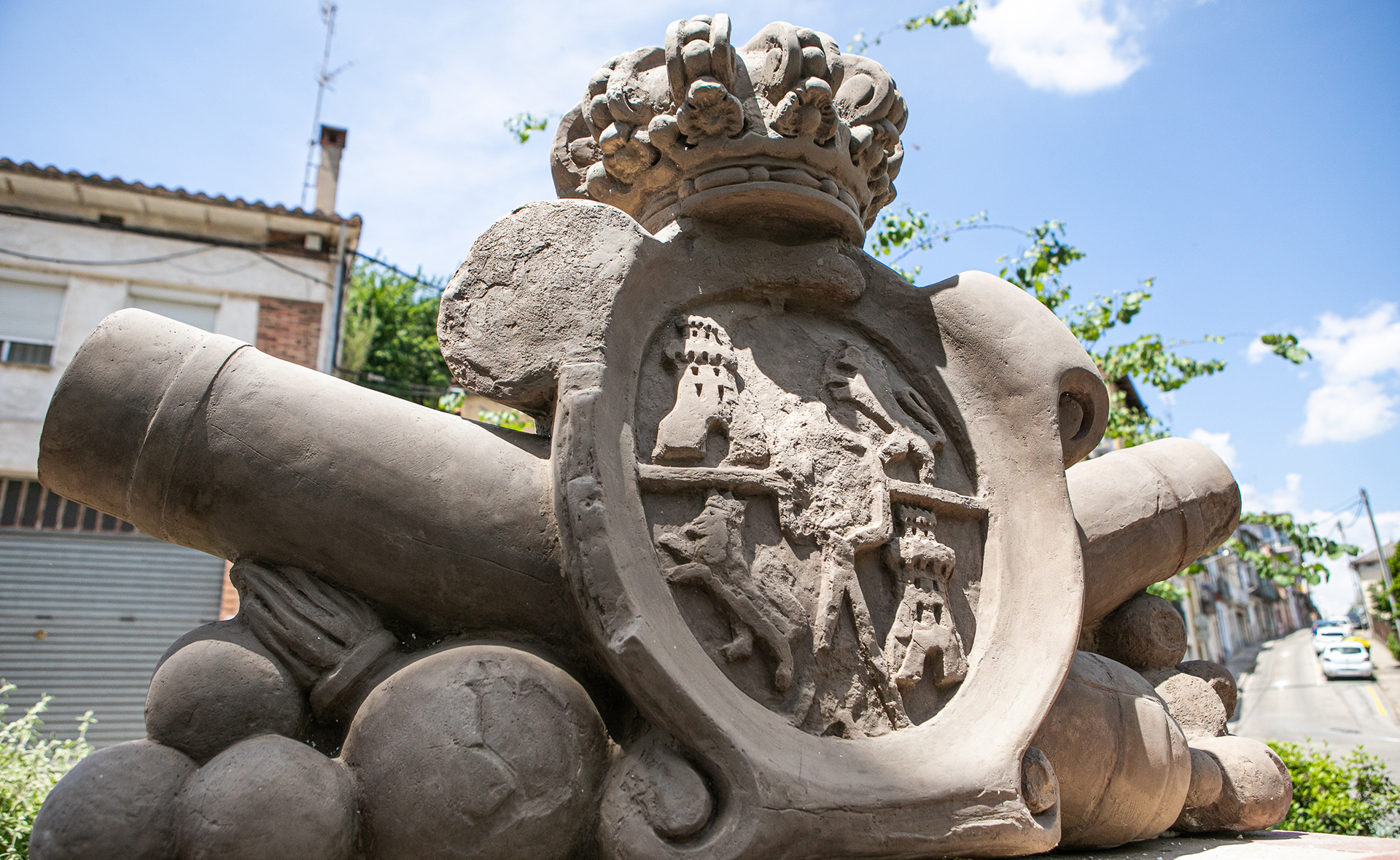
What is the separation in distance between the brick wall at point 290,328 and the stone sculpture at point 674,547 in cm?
775

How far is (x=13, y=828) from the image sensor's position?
3703mm

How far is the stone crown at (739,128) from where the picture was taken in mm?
2367

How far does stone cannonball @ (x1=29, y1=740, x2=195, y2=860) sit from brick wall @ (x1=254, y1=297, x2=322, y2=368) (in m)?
8.43

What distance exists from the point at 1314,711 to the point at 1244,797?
17.3 m

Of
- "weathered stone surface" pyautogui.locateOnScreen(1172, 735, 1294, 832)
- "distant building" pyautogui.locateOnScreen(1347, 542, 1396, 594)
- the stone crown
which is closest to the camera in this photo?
the stone crown

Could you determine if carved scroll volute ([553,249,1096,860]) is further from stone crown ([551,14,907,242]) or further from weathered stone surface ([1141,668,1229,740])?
weathered stone surface ([1141,668,1229,740])

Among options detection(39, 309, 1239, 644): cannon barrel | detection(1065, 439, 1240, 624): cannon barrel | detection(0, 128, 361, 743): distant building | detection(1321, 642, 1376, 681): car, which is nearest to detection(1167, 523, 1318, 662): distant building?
detection(1321, 642, 1376, 681): car

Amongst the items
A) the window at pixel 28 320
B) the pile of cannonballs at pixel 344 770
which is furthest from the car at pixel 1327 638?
the pile of cannonballs at pixel 344 770

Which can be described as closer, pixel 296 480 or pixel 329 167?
pixel 296 480

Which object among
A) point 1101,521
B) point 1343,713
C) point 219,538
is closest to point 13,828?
point 219,538

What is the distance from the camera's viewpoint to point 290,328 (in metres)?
9.48

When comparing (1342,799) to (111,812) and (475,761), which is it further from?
(111,812)

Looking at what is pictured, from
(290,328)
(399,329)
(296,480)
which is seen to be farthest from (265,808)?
(399,329)

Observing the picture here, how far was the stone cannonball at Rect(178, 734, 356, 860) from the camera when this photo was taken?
1520mm
